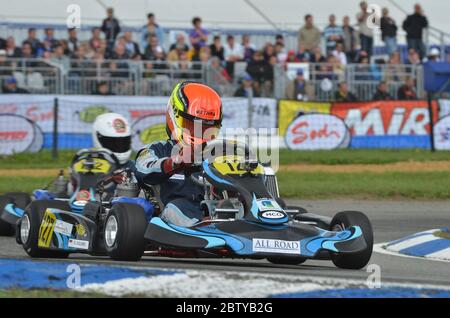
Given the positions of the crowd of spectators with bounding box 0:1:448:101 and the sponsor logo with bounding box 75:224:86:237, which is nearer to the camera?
the sponsor logo with bounding box 75:224:86:237

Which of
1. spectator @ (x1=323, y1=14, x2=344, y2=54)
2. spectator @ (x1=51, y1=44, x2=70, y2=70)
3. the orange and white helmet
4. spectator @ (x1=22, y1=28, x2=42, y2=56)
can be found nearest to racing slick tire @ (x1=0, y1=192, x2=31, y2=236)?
the orange and white helmet

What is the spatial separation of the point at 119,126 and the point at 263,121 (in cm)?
1070

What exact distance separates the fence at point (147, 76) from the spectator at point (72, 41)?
0.36 meters

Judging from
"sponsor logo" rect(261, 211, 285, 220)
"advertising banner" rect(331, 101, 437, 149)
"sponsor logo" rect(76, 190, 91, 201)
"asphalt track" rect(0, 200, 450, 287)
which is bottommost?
"asphalt track" rect(0, 200, 450, 287)

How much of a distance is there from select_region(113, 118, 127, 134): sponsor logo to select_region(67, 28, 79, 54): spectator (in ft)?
36.9

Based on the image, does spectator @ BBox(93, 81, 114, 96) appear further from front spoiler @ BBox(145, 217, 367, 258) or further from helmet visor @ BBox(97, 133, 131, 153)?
front spoiler @ BBox(145, 217, 367, 258)

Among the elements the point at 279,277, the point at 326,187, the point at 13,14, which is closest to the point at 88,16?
the point at 13,14

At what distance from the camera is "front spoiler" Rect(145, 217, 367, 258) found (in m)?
7.28

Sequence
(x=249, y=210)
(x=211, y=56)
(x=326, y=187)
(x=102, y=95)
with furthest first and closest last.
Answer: (x=211, y=56) → (x=102, y=95) → (x=326, y=187) → (x=249, y=210)

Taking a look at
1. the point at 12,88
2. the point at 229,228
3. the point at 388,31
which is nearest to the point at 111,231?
the point at 229,228

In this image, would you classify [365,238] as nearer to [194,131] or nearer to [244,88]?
[194,131]
